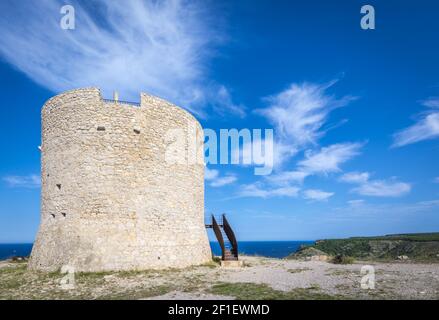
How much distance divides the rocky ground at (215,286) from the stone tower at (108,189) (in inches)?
36.8

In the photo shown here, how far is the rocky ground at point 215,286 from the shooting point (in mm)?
8695

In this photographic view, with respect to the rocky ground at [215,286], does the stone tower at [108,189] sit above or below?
above

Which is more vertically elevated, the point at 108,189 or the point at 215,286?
the point at 108,189

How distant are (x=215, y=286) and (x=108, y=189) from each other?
6.35m

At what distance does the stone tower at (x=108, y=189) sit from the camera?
13070 millimetres

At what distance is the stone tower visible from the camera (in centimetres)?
1307

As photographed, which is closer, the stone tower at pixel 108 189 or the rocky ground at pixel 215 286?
the rocky ground at pixel 215 286

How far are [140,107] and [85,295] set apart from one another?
8.45 m

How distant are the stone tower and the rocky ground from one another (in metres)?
0.93

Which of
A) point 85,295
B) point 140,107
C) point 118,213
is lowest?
point 85,295

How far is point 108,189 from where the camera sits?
1352 cm
